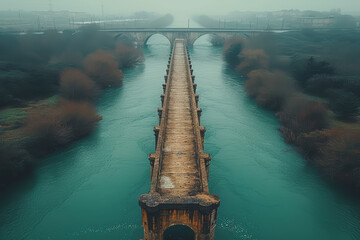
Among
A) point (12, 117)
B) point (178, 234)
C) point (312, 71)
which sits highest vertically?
point (312, 71)

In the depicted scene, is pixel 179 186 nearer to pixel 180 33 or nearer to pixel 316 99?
pixel 316 99

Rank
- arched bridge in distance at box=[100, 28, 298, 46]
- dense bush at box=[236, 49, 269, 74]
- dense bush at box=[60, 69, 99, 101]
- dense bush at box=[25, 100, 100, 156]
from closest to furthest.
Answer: dense bush at box=[25, 100, 100, 156] → dense bush at box=[60, 69, 99, 101] → dense bush at box=[236, 49, 269, 74] → arched bridge in distance at box=[100, 28, 298, 46]

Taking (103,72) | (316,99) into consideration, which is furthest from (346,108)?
(103,72)

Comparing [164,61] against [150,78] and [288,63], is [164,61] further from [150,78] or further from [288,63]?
[288,63]

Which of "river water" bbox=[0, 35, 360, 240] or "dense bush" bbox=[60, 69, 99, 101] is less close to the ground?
"dense bush" bbox=[60, 69, 99, 101]

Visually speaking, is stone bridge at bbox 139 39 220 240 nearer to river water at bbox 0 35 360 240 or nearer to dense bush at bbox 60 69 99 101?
river water at bbox 0 35 360 240

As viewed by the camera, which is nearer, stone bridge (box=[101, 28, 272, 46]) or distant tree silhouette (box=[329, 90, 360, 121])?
distant tree silhouette (box=[329, 90, 360, 121])

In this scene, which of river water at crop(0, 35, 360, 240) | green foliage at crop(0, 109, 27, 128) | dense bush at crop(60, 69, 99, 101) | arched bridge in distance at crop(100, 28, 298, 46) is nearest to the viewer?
river water at crop(0, 35, 360, 240)

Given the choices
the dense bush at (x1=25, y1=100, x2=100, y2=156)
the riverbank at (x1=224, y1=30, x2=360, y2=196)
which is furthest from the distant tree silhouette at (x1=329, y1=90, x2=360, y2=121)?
the dense bush at (x1=25, y1=100, x2=100, y2=156)
